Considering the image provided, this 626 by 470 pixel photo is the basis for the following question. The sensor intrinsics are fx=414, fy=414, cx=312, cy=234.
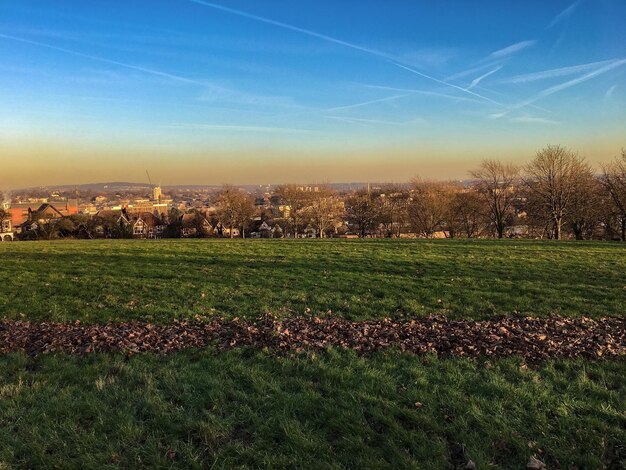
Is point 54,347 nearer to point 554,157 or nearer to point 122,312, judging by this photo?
point 122,312

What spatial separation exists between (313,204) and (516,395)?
5160 cm

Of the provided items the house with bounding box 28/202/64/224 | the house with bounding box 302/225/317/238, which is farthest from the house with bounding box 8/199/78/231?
the house with bounding box 302/225/317/238

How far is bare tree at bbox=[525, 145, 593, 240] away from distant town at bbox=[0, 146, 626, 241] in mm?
90

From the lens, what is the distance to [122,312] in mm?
10164

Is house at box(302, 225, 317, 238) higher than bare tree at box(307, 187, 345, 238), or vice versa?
bare tree at box(307, 187, 345, 238)

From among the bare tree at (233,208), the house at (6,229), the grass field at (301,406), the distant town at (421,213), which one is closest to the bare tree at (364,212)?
the distant town at (421,213)

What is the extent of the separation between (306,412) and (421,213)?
50.8 metres

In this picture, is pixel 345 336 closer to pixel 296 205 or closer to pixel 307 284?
pixel 307 284

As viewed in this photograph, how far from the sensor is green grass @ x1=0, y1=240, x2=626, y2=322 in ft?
34.3

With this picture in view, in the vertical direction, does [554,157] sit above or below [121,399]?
above

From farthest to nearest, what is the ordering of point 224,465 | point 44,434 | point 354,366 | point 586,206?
point 586,206 < point 354,366 < point 44,434 < point 224,465

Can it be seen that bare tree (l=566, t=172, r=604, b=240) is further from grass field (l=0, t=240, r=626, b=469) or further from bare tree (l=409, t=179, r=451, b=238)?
grass field (l=0, t=240, r=626, b=469)

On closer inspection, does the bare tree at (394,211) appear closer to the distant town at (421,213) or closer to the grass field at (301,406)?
the distant town at (421,213)

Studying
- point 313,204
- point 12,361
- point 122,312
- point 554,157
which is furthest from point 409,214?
point 12,361
